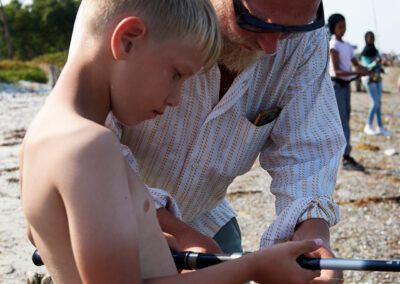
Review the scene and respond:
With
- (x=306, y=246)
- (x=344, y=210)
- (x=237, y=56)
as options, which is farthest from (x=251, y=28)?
(x=344, y=210)

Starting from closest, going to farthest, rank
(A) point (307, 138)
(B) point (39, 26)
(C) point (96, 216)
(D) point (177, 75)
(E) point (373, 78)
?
(C) point (96, 216) → (D) point (177, 75) → (A) point (307, 138) → (E) point (373, 78) → (B) point (39, 26)

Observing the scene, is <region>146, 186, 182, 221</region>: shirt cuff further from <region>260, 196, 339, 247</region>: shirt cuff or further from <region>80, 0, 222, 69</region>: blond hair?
<region>80, 0, 222, 69</region>: blond hair

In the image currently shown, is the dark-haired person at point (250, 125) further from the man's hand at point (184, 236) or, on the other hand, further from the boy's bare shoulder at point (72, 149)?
the boy's bare shoulder at point (72, 149)

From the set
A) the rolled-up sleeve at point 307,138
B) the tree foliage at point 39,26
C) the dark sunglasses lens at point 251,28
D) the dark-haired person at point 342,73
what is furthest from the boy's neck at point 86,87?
the tree foliage at point 39,26

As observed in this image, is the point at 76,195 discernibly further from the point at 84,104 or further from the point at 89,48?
the point at 89,48

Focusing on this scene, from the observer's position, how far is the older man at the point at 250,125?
6.07 ft

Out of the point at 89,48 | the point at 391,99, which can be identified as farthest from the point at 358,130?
the point at 89,48

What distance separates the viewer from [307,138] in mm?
Answer: 1932

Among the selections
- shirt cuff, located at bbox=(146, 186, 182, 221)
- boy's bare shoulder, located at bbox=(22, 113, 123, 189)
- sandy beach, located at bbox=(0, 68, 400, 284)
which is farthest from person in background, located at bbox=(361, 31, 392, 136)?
boy's bare shoulder, located at bbox=(22, 113, 123, 189)

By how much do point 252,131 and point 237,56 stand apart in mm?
316

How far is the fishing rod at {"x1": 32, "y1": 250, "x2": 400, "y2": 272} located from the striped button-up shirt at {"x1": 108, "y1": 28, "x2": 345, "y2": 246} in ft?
1.87

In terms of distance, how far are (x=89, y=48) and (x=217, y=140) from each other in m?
0.85

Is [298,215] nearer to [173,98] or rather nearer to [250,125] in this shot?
[250,125]

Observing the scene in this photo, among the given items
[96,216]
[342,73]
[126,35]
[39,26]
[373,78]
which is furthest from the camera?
[39,26]
